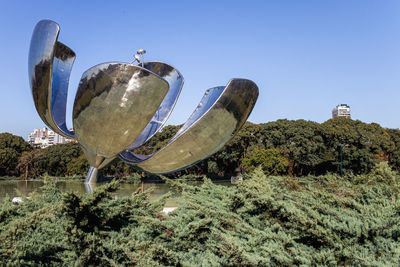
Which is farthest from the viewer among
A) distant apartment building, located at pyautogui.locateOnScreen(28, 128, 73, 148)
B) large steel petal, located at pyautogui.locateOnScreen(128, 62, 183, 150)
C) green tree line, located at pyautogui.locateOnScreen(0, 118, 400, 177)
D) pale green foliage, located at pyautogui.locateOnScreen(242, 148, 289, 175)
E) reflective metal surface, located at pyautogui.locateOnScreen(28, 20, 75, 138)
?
distant apartment building, located at pyautogui.locateOnScreen(28, 128, 73, 148)

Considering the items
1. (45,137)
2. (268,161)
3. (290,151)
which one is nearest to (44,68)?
(268,161)

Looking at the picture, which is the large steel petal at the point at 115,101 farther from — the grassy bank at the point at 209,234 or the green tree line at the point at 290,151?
the green tree line at the point at 290,151

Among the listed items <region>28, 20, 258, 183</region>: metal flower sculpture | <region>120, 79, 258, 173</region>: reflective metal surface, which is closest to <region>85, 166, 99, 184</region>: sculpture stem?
<region>28, 20, 258, 183</region>: metal flower sculpture

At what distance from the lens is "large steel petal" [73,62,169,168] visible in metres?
4.42

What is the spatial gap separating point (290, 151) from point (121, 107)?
22.8m

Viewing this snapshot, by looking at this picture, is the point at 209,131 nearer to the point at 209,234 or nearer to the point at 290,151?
the point at 209,234

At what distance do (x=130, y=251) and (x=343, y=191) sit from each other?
3.49 meters

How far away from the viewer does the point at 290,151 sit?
84.8 ft

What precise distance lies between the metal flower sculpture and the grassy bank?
3.73 ft

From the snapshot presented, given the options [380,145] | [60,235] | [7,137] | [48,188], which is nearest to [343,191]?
[60,235]

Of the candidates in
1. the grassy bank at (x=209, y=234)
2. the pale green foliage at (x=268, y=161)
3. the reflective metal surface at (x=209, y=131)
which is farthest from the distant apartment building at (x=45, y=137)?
the grassy bank at (x=209, y=234)

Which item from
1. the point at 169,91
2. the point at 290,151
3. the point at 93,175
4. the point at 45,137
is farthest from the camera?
the point at 45,137

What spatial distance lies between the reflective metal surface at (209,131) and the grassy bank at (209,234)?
151 cm

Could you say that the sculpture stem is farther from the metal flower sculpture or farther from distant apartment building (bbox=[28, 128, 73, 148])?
distant apartment building (bbox=[28, 128, 73, 148])
